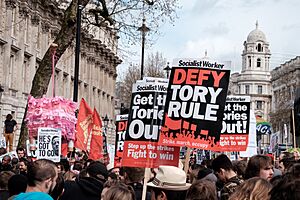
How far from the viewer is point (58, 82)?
53.1 m

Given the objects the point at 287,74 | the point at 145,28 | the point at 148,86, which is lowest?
the point at 148,86

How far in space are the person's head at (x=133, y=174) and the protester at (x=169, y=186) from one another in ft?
7.79

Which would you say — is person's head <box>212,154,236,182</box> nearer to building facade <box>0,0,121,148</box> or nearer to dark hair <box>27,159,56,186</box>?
dark hair <box>27,159,56,186</box>

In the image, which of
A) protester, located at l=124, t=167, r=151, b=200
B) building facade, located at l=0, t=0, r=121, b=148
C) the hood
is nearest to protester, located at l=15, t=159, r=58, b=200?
the hood

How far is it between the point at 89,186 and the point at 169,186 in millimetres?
2208

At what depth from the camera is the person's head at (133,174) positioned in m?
8.52

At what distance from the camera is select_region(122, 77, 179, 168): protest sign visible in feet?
28.9

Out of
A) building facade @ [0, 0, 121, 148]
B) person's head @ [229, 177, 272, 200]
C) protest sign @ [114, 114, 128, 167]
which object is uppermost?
building facade @ [0, 0, 121, 148]

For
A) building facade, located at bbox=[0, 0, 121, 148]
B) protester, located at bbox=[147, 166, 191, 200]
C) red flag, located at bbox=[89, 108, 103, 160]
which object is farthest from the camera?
building facade, located at bbox=[0, 0, 121, 148]

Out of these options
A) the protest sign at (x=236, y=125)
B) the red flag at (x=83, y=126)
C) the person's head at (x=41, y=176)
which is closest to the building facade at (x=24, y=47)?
the red flag at (x=83, y=126)

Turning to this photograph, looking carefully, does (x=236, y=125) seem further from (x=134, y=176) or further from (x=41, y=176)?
(x=41, y=176)

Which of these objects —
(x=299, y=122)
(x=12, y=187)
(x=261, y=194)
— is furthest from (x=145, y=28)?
(x=261, y=194)

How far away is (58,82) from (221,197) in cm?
4623

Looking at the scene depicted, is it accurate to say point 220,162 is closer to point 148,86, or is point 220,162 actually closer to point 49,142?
point 148,86
